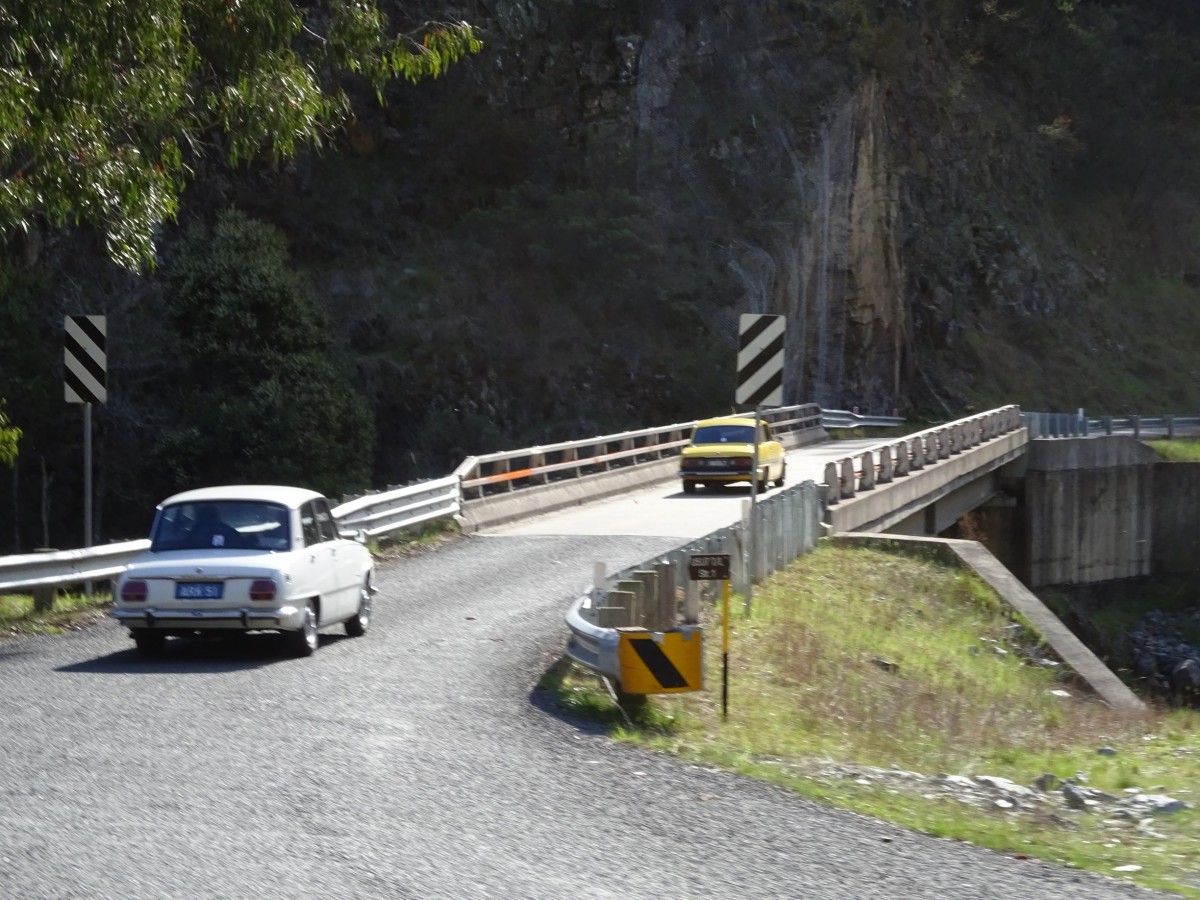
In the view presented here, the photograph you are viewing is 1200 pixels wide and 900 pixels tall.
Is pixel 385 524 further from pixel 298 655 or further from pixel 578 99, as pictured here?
pixel 578 99

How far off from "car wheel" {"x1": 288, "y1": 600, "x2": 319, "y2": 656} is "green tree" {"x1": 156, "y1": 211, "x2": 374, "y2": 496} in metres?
24.2

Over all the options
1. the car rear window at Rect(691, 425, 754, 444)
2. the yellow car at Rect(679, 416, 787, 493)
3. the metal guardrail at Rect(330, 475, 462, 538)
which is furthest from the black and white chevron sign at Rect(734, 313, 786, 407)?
the car rear window at Rect(691, 425, 754, 444)

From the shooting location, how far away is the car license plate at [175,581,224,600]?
41.1 ft

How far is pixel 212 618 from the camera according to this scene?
12523mm

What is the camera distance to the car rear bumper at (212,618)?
41.0 feet

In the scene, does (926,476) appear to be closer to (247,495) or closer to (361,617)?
(361,617)

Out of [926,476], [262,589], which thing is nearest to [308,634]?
[262,589]

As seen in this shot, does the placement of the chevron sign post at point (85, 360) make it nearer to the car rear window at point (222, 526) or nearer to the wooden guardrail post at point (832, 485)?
the car rear window at point (222, 526)

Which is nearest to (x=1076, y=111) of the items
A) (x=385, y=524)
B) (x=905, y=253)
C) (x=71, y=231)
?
(x=905, y=253)

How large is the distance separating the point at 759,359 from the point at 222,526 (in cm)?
553

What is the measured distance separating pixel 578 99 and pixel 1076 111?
3495cm

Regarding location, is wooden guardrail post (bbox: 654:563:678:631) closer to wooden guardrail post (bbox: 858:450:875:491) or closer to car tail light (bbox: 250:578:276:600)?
car tail light (bbox: 250:578:276:600)

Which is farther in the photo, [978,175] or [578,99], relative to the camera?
[978,175]

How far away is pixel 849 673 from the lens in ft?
48.6
